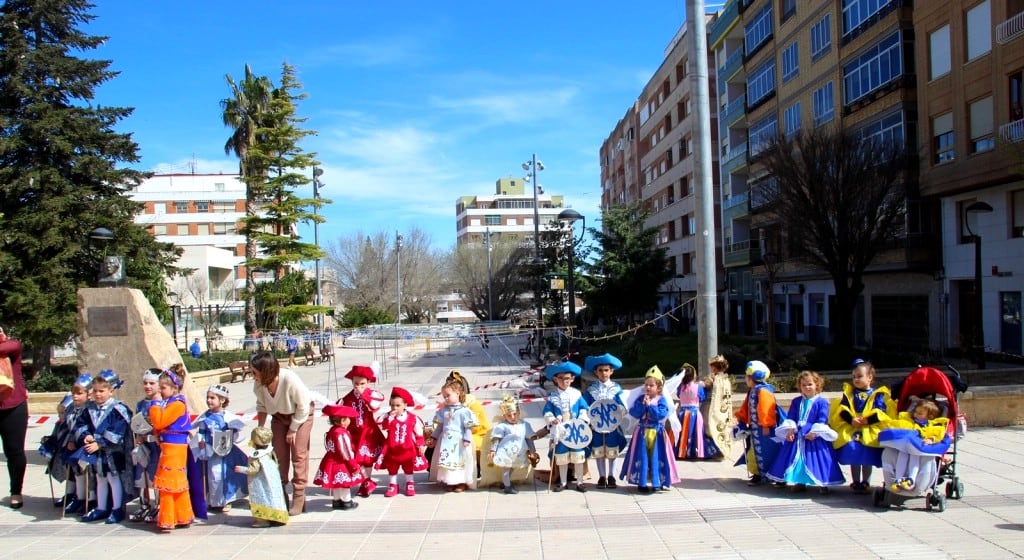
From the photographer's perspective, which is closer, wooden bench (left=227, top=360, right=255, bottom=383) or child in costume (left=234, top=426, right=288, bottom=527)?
child in costume (left=234, top=426, right=288, bottom=527)

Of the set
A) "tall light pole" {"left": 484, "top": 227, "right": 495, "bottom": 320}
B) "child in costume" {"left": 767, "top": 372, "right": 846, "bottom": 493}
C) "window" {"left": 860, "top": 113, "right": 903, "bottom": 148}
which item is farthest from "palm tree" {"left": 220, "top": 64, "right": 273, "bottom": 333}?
"child in costume" {"left": 767, "top": 372, "right": 846, "bottom": 493}

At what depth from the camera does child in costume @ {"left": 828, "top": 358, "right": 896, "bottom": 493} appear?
671 centimetres

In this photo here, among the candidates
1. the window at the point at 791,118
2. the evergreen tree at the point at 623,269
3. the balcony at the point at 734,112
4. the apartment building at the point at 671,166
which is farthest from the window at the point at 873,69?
the apartment building at the point at 671,166

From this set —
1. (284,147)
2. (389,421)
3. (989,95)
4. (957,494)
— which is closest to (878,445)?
(957,494)

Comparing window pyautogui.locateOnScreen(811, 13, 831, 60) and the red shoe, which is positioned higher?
window pyautogui.locateOnScreen(811, 13, 831, 60)

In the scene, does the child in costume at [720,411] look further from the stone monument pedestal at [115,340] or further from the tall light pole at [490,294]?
the tall light pole at [490,294]

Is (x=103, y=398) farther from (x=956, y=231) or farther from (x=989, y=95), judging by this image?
(x=956, y=231)

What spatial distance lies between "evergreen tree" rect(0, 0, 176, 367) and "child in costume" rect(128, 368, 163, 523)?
46.7 ft

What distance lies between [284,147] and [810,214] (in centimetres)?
2217

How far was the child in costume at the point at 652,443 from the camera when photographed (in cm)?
730

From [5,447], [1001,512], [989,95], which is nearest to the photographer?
[1001,512]

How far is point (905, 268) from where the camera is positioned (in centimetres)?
2380

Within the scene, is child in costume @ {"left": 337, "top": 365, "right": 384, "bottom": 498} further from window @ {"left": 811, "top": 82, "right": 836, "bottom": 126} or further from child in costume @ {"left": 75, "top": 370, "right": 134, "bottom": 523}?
window @ {"left": 811, "top": 82, "right": 836, "bottom": 126}

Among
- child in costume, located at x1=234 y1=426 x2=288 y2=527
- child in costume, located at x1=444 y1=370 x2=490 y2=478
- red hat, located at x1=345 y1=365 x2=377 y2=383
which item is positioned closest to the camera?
child in costume, located at x1=234 y1=426 x2=288 y2=527
